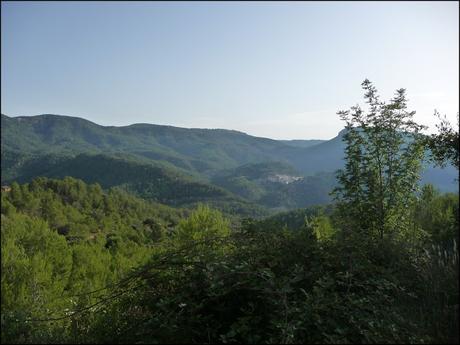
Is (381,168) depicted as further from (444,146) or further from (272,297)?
(272,297)

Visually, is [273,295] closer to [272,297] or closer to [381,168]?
[272,297]

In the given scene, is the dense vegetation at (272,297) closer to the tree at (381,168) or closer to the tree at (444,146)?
the tree at (444,146)

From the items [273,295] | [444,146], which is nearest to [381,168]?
[444,146]

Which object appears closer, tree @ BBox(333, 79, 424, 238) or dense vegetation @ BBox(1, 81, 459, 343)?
dense vegetation @ BBox(1, 81, 459, 343)

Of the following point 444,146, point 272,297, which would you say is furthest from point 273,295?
point 444,146

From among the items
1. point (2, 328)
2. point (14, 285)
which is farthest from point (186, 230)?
point (2, 328)

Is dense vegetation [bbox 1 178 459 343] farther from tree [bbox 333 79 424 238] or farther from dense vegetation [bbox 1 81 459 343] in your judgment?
tree [bbox 333 79 424 238]

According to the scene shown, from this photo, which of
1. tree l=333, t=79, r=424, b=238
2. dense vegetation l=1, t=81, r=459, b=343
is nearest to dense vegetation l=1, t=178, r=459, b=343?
dense vegetation l=1, t=81, r=459, b=343

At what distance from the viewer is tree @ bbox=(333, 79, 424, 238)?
774 centimetres

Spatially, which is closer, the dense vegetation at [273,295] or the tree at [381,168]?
the dense vegetation at [273,295]

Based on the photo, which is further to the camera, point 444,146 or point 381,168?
point 381,168

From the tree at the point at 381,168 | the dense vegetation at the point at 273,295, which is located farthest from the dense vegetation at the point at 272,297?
the tree at the point at 381,168

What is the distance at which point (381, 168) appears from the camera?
8.04 m

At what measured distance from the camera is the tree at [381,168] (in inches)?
305
